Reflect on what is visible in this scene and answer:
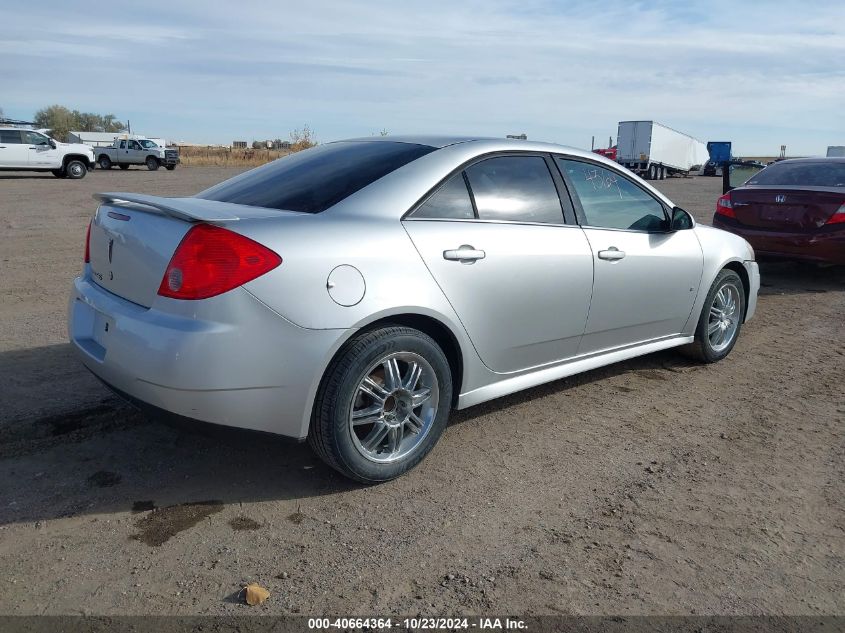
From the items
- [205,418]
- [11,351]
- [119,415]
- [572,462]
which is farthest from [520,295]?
[11,351]

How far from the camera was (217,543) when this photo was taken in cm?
287

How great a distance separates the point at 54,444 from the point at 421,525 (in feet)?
6.44

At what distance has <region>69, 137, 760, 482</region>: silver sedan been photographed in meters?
2.90

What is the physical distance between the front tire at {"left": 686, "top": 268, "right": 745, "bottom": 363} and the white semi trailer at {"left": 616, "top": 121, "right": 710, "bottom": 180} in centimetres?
4034

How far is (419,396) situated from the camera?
343 cm

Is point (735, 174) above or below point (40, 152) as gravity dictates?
below

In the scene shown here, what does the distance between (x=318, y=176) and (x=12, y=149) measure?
26.7 metres

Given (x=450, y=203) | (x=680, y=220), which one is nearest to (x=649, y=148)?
(x=680, y=220)

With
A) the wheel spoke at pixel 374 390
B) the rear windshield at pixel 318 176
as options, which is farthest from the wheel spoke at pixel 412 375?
the rear windshield at pixel 318 176

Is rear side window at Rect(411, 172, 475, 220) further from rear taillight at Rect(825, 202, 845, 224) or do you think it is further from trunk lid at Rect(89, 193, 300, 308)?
rear taillight at Rect(825, 202, 845, 224)

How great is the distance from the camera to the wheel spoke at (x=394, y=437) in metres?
3.38

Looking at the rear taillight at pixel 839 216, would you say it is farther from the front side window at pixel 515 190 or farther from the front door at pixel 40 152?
the front door at pixel 40 152

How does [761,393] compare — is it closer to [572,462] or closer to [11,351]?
[572,462]

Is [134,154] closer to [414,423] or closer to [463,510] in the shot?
[414,423]
